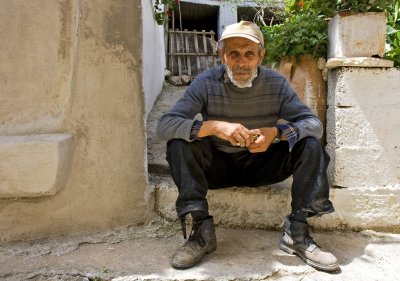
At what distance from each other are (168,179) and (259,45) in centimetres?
101

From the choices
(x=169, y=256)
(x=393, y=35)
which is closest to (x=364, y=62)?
(x=393, y=35)

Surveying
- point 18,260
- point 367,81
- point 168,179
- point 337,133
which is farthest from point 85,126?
point 367,81

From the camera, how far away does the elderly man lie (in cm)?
187

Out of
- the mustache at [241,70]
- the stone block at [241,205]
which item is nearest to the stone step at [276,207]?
the stone block at [241,205]

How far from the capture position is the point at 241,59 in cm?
206

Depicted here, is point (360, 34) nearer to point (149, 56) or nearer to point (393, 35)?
point (393, 35)

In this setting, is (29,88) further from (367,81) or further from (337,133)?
(367,81)

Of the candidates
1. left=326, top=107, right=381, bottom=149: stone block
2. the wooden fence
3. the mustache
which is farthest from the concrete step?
the wooden fence

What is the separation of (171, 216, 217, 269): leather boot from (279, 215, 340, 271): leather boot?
1.28ft

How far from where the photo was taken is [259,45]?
6.79ft

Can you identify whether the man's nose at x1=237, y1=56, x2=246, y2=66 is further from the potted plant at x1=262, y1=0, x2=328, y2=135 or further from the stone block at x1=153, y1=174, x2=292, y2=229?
the stone block at x1=153, y1=174, x2=292, y2=229

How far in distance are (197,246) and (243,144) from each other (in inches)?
22.2

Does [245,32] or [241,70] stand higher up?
[245,32]

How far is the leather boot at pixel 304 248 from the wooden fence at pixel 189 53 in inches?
189
